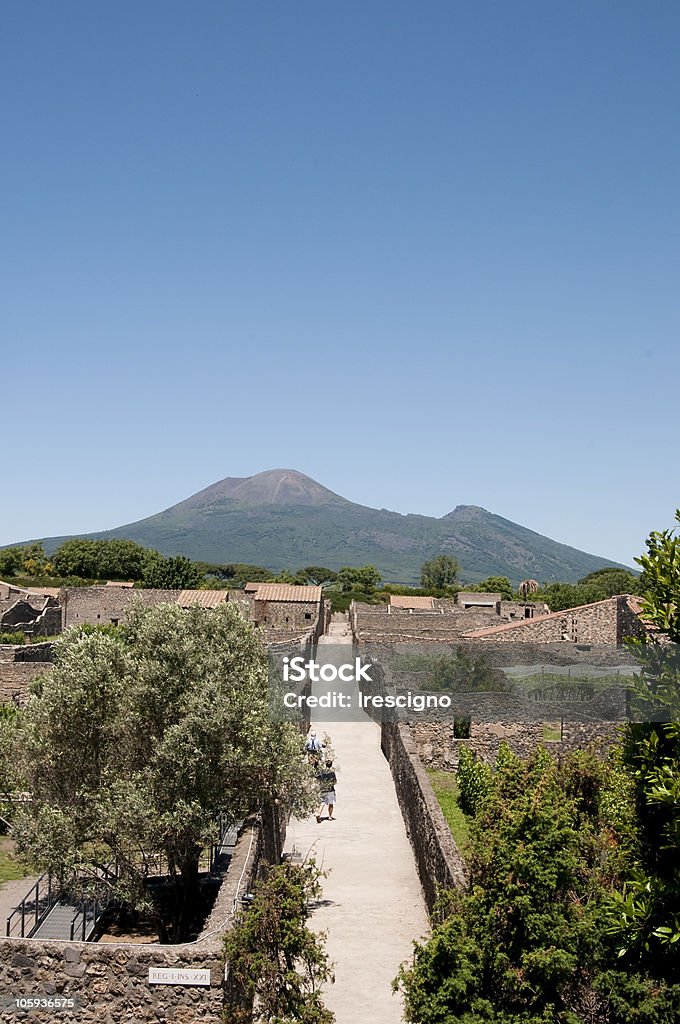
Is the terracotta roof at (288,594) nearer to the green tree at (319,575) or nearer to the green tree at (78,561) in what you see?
the green tree at (78,561)

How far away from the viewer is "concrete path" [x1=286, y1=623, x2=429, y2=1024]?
40.6 feet

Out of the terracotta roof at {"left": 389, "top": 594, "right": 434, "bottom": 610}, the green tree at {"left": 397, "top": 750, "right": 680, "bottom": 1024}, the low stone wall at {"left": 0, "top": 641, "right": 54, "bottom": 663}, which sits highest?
the terracotta roof at {"left": 389, "top": 594, "right": 434, "bottom": 610}

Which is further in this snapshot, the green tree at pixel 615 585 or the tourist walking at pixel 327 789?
the green tree at pixel 615 585

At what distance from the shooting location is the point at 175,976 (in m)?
9.75

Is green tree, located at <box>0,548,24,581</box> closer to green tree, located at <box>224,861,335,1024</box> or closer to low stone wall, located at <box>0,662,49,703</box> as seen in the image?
low stone wall, located at <box>0,662,49,703</box>

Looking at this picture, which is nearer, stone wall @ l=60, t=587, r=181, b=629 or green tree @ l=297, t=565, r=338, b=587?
stone wall @ l=60, t=587, r=181, b=629

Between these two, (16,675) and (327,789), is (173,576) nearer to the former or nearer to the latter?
(16,675)

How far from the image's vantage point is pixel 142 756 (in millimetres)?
12984

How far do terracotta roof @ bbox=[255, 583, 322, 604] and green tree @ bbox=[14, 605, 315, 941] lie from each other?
154 feet

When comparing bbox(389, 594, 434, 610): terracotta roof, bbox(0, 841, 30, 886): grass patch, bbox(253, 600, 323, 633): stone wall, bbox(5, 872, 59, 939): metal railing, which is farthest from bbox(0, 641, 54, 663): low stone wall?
bbox(389, 594, 434, 610): terracotta roof

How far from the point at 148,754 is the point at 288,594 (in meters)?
48.7

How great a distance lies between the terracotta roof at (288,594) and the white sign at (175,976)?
50863 millimetres

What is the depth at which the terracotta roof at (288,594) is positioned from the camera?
61.0 metres

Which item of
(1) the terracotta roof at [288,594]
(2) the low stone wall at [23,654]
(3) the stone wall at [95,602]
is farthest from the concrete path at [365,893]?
(3) the stone wall at [95,602]
